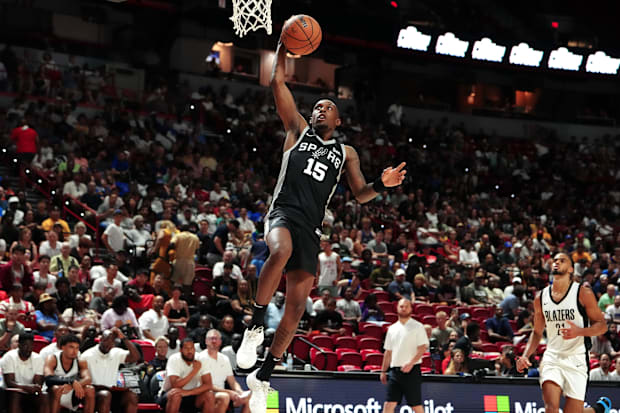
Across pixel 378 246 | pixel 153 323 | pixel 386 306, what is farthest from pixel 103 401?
pixel 378 246

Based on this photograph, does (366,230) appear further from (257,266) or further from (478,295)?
(257,266)

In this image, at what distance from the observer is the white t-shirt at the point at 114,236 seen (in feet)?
48.1

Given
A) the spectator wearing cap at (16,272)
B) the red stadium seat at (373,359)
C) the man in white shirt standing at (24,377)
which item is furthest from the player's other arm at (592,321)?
the spectator wearing cap at (16,272)

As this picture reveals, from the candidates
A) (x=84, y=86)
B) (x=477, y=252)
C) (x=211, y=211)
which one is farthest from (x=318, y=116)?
(x=84, y=86)

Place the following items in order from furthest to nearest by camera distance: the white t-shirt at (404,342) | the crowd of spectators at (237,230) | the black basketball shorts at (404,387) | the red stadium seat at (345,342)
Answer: the red stadium seat at (345,342), the crowd of spectators at (237,230), the white t-shirt at (404,342), the black basketball shorts at (404,387)

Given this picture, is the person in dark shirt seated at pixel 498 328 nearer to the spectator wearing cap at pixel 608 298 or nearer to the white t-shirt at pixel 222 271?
the spectator wearing cap at pixel 608 298

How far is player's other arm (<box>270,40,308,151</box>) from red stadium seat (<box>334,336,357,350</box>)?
7417mm

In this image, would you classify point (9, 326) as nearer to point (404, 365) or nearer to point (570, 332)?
point (404, 365)

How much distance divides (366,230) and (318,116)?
41.6ft

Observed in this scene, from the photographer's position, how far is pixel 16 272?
481 inches

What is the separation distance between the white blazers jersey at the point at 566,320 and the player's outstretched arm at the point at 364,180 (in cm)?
293

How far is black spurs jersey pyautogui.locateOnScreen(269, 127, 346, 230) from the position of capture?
5.99 m

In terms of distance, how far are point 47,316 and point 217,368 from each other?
268cm

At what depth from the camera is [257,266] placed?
46.1 ft
